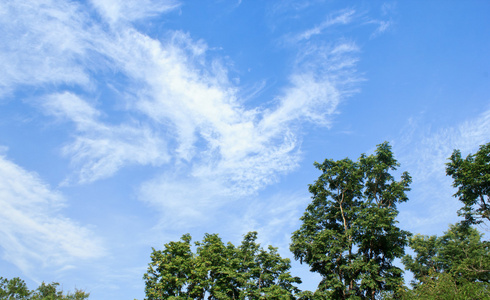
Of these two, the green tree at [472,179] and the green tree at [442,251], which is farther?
the green tree at [442,251]

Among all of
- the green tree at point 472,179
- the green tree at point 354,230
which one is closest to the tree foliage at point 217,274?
the green tree at point 354,230

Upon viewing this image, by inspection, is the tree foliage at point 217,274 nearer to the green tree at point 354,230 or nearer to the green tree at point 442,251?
the green tree at point 354,230

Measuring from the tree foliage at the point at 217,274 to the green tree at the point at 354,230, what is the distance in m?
3.09

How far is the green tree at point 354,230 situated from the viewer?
2859 centimetres

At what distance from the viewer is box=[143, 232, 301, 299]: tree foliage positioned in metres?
31.0

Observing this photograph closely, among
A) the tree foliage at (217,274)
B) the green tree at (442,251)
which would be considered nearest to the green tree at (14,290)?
the tree foliage at (217,274)

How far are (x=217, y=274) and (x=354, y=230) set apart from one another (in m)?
13.9

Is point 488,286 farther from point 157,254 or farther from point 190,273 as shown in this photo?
point 157,254

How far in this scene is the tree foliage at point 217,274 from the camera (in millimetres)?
30953

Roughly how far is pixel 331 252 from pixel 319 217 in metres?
5.32

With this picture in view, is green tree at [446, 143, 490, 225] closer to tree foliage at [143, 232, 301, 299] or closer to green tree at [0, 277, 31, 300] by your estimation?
tree foliage at [143, 232, 301, 299]

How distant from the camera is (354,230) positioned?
30422 millimetres

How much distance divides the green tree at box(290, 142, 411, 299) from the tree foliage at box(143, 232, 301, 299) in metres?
3.09

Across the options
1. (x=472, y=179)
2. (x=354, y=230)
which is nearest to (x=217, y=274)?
(x=354, y=230)
